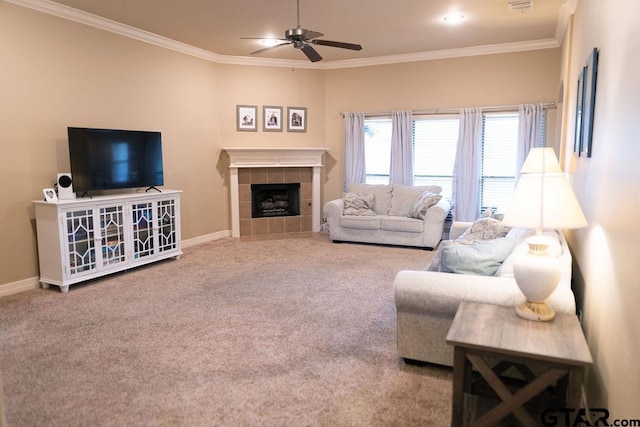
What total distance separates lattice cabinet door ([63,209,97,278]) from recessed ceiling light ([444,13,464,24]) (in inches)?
176

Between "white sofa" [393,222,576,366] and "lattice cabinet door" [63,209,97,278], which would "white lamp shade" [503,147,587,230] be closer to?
"white sofa" [393,222,576,366]

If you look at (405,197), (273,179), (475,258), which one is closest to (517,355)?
(475,258)

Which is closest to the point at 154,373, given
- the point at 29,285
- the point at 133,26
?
the point at 29,285

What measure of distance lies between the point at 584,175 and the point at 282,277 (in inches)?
120

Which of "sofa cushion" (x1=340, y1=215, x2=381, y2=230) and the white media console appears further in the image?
"sofa cushion" (x1=340, y1=215, x2=381, y2=230)

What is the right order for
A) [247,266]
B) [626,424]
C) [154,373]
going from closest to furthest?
[626,424] → [154,373] → [247,266]

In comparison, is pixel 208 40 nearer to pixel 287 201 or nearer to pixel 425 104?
pixel 287 201

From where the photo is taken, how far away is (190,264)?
17.9 feet

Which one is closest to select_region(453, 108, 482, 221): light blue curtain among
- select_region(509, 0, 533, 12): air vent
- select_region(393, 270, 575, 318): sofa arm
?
select_region(509, 0, 533, 12): air vent

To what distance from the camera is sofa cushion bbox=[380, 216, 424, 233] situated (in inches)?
245

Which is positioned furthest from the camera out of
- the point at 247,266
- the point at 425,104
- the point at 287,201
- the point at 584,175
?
the point at 287,201

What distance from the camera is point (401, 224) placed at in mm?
6273

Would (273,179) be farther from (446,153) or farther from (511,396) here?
(511,396)

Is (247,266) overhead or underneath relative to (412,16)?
underneath
